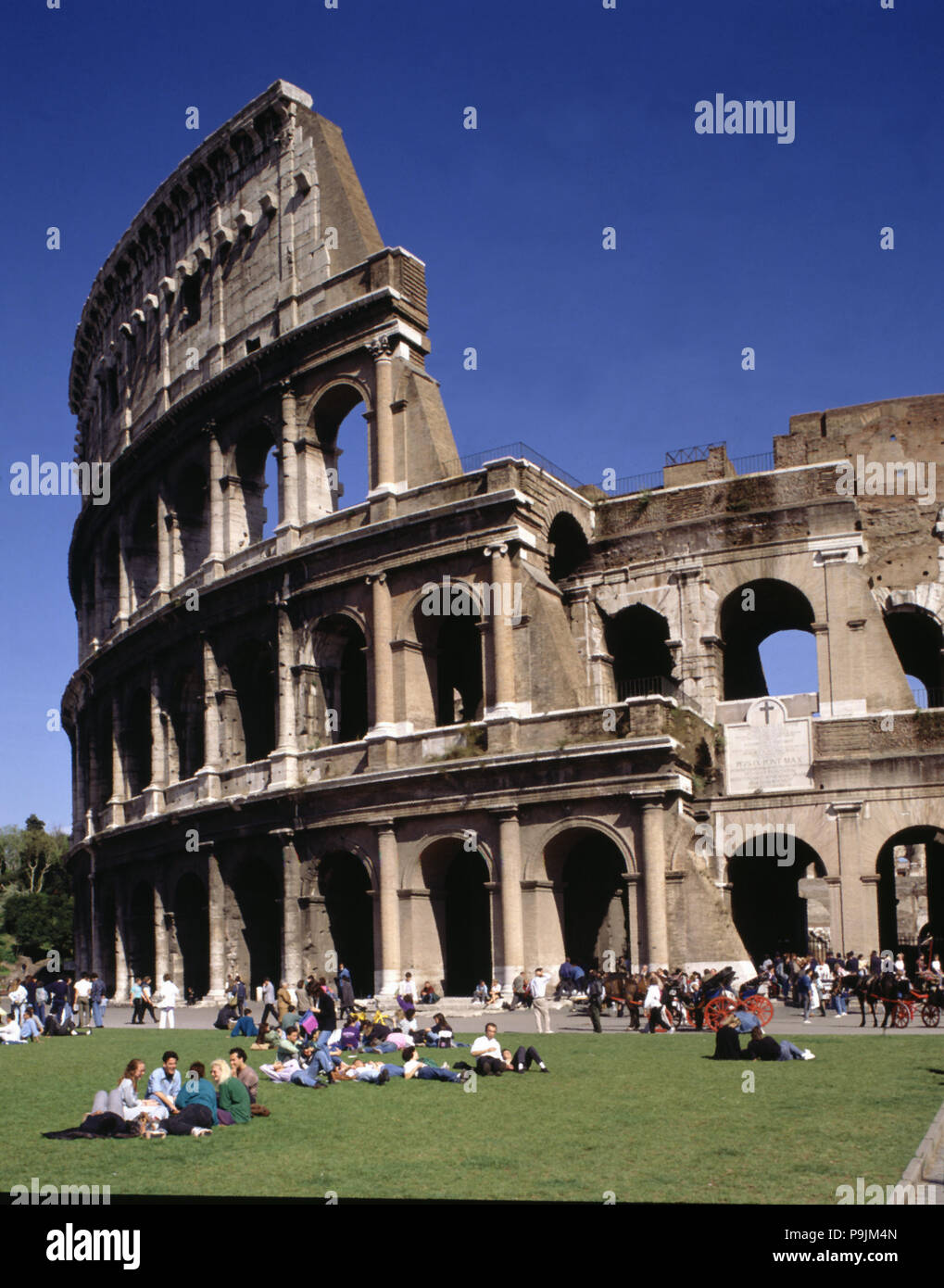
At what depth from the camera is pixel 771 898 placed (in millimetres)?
35438

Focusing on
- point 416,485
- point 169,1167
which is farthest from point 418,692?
point 169,1167

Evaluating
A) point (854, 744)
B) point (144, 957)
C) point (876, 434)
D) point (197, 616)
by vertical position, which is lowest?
point (144, 957)

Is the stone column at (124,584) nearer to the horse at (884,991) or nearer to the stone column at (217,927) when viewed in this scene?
the stone column at (217,927)

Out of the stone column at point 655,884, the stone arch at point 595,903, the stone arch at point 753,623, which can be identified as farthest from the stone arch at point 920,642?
the stone arch at point 595,903

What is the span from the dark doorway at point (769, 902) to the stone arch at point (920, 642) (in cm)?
534

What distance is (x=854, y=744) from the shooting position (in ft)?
97.3

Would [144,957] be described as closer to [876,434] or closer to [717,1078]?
[876,434]

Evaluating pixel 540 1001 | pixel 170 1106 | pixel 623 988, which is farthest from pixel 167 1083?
pixel 623 988

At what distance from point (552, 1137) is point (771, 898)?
960 inches

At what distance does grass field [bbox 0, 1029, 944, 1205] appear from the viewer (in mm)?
10078

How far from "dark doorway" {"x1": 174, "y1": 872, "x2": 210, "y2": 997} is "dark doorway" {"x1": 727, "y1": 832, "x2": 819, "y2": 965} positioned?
584 inches
